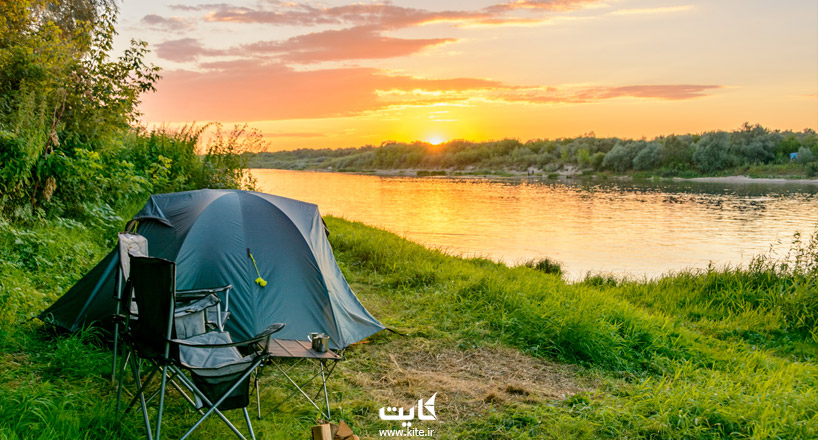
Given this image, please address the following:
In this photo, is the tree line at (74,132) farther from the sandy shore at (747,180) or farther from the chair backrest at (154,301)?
the sandy shore at (747,180)

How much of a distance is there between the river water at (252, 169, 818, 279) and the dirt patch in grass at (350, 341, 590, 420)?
6.86 m

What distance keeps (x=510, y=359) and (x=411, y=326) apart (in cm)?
127

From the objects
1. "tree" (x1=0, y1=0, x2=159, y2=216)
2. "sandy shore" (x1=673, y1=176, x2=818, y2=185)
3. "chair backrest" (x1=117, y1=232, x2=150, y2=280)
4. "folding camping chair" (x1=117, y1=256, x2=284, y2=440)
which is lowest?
"folding camping chair" (x1=117, y1=256, x2=284, y2=440)

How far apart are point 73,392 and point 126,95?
24.7ft

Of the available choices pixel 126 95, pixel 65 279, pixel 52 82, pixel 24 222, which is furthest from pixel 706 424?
pixel 126 95

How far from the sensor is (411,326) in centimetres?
591

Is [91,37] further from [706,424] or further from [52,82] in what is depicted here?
[706,424]

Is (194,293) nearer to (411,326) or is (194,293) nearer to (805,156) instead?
(411,326)

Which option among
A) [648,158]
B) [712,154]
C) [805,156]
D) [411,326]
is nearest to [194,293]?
[411,326]

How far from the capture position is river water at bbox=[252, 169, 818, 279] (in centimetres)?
1567

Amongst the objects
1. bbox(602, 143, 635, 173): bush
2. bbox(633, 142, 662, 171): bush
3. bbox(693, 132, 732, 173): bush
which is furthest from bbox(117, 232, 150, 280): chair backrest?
bbox(602, 143, 635, 173): bush

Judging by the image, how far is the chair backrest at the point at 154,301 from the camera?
282 cm

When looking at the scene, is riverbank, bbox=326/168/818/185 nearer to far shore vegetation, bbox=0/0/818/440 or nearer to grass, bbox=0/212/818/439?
far shore vegetation, bbox=0/0/818/440

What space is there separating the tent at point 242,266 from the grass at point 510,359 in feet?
0.97
